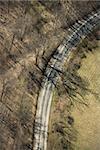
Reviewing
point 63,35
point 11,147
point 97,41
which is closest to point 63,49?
point 63,35

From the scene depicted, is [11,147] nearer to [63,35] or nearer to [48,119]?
[48,119]

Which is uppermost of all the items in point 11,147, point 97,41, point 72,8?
point 72,8

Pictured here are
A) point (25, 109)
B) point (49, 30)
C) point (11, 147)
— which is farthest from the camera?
point (49, 30)

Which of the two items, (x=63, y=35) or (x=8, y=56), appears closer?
(x=8, y=56)

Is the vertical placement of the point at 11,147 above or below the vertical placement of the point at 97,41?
below

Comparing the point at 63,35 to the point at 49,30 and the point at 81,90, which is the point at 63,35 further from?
the point at 81,90

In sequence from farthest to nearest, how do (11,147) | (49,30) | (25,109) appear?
(49,30) < (25,109) < (11,147)
